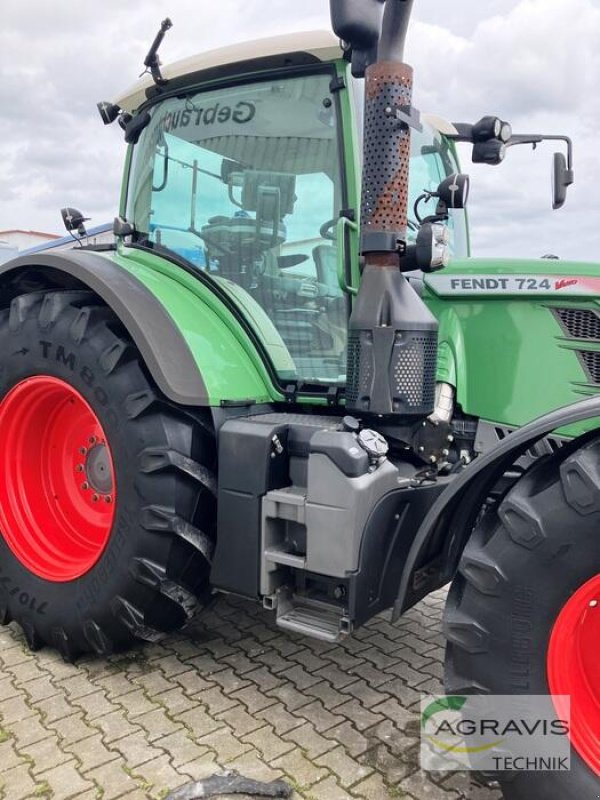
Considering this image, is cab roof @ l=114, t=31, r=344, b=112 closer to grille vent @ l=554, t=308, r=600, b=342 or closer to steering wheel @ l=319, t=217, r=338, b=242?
steering wheel @ l=319, t=217, r=338, b=242

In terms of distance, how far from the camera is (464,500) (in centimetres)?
214

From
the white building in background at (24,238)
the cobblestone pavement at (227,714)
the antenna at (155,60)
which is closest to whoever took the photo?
the cobblestone pavement at (227,714)

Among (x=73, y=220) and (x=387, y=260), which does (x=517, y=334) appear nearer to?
(x=387, y=260)

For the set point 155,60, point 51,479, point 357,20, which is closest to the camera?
point 357,20

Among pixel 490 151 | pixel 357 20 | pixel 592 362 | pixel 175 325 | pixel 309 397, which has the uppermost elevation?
pixel 357 20

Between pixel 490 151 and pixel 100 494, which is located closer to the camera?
pixel 490 151

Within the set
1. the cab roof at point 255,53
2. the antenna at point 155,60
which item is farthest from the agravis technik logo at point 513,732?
the antenna at point 155,60

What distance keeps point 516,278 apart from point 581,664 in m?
1.31

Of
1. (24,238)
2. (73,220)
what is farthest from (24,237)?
(73,220)

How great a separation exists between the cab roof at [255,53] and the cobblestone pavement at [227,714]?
2364 millimetres

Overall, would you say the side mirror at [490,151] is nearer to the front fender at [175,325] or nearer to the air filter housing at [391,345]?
the air filter housing at [391,345]

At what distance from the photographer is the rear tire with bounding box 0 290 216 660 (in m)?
2.56

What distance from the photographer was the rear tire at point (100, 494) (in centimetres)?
256

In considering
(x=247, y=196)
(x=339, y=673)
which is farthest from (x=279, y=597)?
(x=247, y=196)
